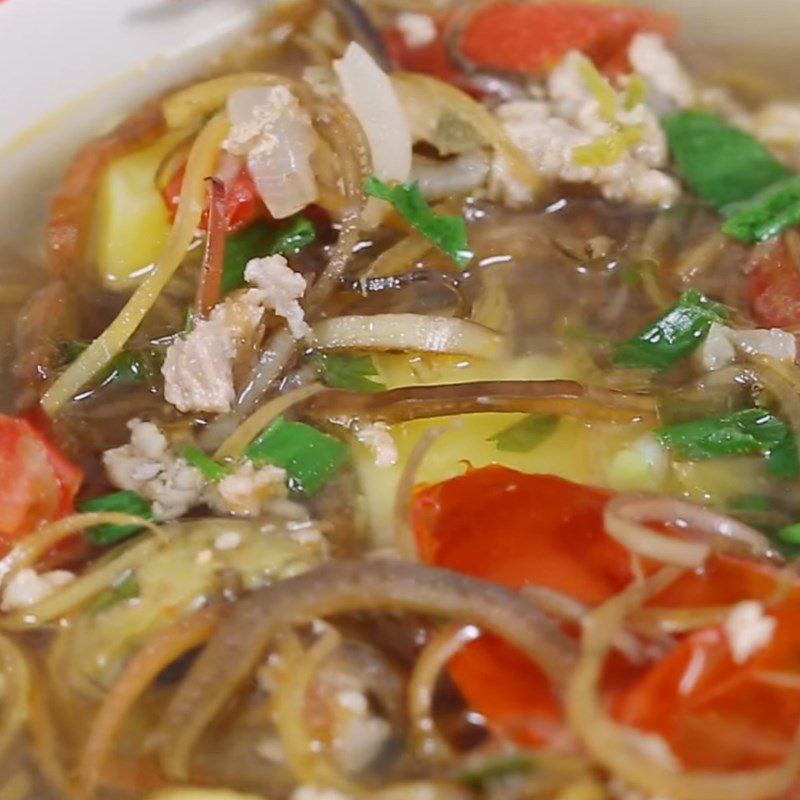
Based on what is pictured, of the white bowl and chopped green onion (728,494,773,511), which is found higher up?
the white bowl

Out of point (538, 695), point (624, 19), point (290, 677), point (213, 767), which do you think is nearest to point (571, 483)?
point (538, 695)

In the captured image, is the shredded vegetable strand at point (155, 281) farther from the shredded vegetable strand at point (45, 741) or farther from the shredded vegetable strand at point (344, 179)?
the shredded vegetable strand at point (45, 741)

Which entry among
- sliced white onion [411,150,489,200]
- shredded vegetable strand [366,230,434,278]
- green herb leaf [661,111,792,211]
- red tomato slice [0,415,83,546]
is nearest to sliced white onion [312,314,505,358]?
shredded vegetable strand [366,230,434,278]

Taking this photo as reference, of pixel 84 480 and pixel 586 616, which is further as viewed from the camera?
pixel 84 480

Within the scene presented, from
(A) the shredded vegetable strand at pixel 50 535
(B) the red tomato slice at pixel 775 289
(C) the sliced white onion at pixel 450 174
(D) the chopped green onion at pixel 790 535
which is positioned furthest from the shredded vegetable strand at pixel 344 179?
(D) the chopped green onion at pixel 790 535

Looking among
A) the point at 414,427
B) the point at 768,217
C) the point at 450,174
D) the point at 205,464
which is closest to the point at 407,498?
the point at 414,427

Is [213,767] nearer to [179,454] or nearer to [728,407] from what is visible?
[179,454]

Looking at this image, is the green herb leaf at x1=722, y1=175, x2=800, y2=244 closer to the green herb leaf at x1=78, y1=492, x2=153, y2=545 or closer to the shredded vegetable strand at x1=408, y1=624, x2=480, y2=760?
the shredded vegetable strand at x1=408, y1=624, x2=480, y2=760
